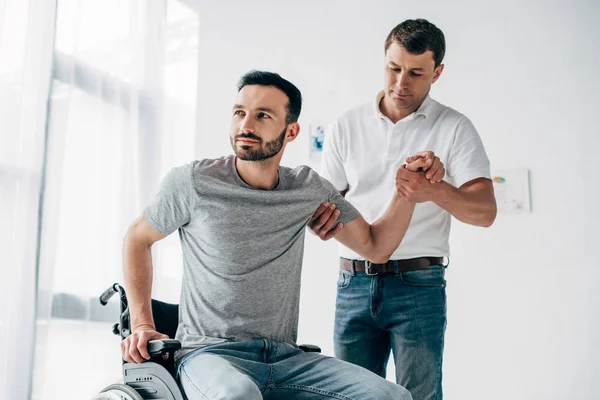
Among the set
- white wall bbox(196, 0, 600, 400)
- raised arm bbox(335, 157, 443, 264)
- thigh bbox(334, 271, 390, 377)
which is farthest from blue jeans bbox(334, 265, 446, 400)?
white wall bbox(196, 0, 600, 400)

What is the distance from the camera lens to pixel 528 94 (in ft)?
9.70

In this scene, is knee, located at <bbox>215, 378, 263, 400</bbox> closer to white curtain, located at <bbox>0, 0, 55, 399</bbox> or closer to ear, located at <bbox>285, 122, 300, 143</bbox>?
ear, located at <bbox>285, 122, 300, 143</bbox>

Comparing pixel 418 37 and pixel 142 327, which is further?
pixel 418 37

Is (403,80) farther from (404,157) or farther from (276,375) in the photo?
(276,375)

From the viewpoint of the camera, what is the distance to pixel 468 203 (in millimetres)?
1858

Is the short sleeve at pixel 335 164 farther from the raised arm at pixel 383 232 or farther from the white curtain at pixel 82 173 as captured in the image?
the white curtain at pixel 82 173

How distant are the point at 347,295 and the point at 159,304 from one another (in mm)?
621

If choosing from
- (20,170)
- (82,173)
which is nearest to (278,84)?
(20,170)

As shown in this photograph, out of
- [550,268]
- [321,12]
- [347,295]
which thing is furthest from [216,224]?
[321,12]

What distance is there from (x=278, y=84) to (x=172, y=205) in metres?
0.50

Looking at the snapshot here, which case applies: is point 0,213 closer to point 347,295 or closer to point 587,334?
point 347,295

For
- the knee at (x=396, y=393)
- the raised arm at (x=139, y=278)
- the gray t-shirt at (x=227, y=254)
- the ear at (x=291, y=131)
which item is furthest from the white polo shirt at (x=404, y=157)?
the raised arm at (x=139, y=278)

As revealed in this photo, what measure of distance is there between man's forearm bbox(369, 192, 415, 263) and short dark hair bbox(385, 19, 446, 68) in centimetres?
49

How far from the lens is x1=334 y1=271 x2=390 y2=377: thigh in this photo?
6.39ft
